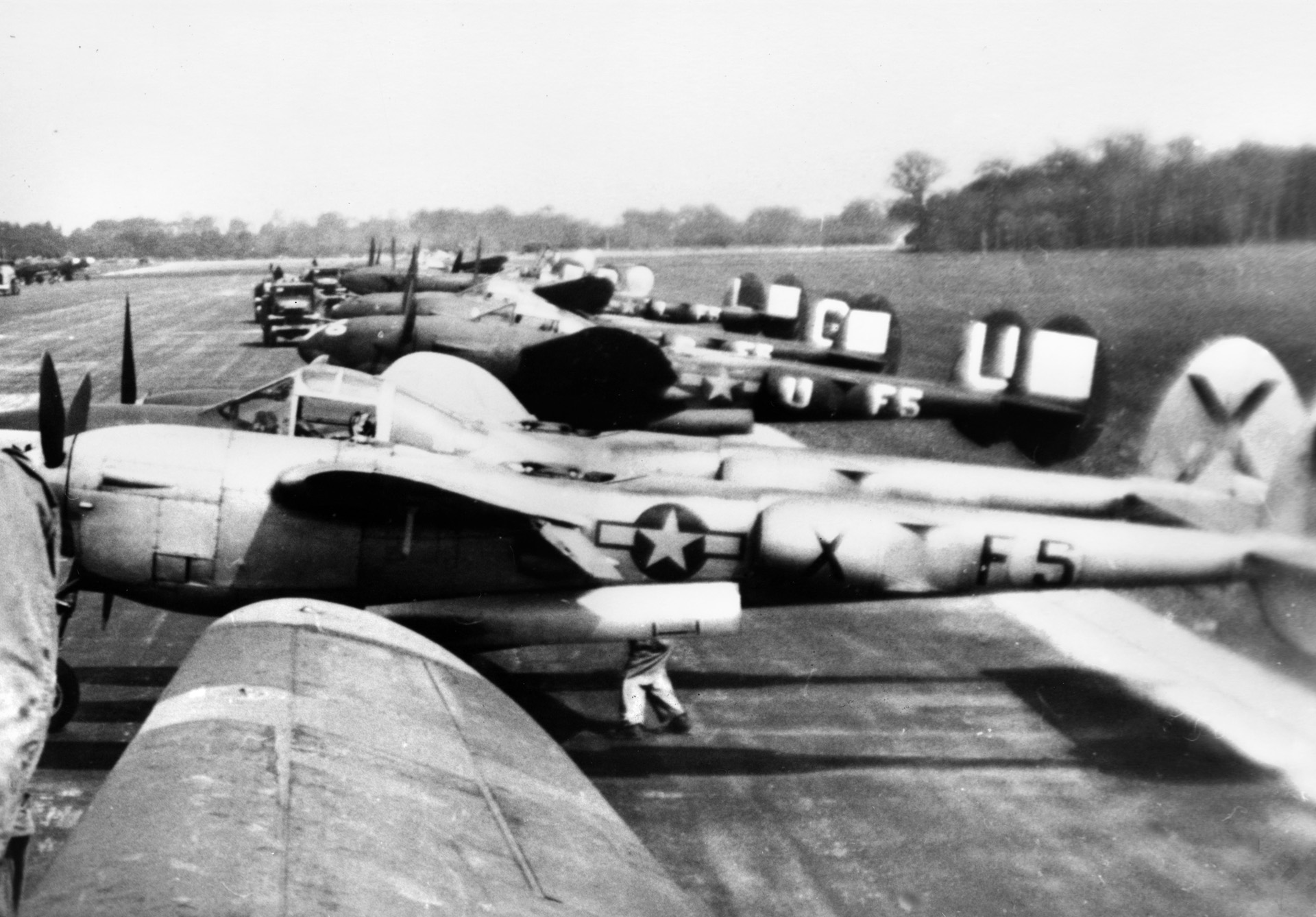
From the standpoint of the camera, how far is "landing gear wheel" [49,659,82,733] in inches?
271

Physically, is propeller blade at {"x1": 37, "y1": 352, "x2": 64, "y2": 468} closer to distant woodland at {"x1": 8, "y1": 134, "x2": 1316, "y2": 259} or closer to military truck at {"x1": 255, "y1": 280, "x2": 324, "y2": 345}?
distant woodland at {"x1": 8, "y1": 134, "x2": 1316, "y2": 259}

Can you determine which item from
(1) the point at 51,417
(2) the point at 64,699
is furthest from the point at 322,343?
(2) the point at 64,699

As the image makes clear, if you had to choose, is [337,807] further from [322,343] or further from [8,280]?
[8,280]

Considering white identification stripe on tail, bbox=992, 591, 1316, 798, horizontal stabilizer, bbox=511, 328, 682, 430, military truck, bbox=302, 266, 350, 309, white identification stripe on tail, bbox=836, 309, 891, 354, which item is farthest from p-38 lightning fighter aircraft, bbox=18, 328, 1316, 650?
→ military truck, bbox=302, 266, 350, 309

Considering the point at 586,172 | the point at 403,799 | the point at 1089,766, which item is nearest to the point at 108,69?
the point at 586,172

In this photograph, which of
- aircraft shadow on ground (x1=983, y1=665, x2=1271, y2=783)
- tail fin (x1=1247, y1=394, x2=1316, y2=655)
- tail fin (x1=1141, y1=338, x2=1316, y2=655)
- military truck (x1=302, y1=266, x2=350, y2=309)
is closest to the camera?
tail fin (x1=1247, y1=394, x2=1316, y2=655)

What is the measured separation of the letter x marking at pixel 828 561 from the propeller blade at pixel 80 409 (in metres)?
5.29

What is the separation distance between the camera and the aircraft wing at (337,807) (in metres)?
1.94

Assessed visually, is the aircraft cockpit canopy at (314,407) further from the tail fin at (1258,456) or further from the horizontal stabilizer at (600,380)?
the tail fin at (1258,456)

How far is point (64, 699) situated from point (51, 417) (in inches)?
77.2

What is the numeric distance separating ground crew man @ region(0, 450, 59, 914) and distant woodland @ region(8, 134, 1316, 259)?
623 centimetres

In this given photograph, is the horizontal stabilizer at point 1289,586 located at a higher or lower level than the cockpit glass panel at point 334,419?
lower

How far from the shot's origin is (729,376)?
13.6m

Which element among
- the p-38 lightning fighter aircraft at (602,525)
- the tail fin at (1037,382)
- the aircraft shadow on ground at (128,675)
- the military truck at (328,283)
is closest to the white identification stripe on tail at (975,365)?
the tail fin at (1037,382)
